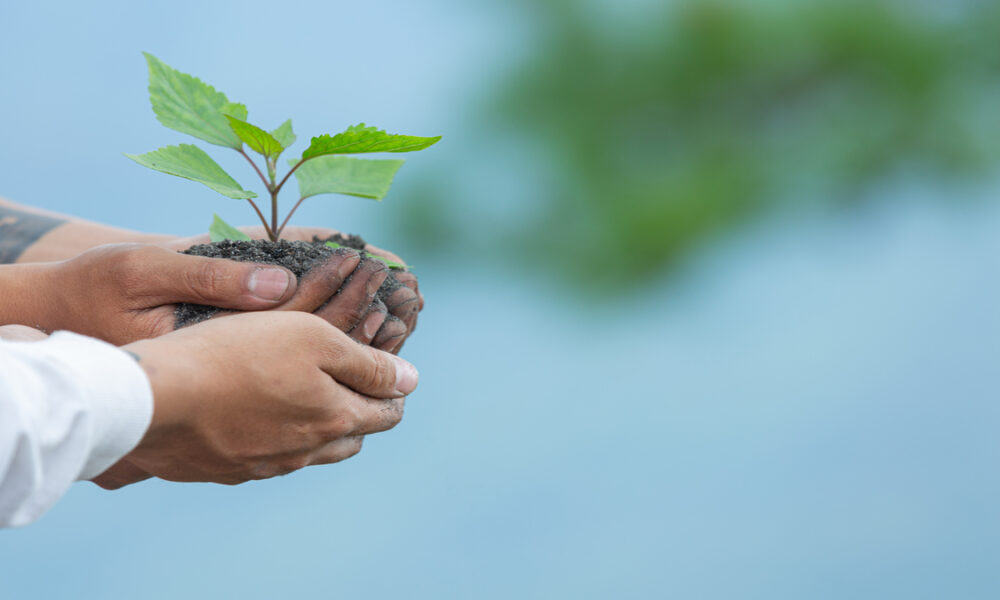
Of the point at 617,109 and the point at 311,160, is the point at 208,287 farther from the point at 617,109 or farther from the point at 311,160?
the point at 617,109

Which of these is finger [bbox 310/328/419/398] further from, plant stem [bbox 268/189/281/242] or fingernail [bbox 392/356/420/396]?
plant stem [bbox 268/189/281/242]

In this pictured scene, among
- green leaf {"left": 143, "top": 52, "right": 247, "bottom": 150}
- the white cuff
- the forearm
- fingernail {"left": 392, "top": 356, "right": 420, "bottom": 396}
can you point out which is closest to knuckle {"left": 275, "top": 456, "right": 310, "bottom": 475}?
fingernail {"left": 392, "top": 356, "right": 420, "bottom": 396}

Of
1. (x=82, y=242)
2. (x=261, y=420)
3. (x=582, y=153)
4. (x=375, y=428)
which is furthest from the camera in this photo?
(x=582, y=153)

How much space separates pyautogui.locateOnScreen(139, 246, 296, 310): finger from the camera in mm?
827

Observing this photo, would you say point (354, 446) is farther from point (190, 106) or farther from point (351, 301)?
point (190, 106)

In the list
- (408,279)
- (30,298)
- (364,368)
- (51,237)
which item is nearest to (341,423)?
(364,368)

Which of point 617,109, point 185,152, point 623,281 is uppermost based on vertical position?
point 617,109

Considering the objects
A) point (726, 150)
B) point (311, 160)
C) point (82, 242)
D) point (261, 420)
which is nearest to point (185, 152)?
point (311, 160)

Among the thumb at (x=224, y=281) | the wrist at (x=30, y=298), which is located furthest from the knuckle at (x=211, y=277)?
the wrist at (x=30, y=298)

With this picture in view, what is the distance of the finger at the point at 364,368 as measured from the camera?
0.81 meters

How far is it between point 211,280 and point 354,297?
141 mm

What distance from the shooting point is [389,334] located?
0.95m

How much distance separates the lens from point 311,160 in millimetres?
974

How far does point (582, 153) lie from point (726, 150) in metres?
0.53
